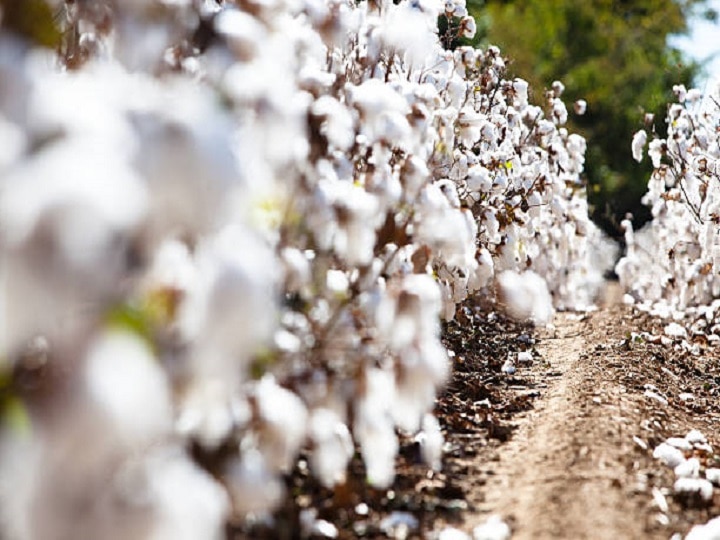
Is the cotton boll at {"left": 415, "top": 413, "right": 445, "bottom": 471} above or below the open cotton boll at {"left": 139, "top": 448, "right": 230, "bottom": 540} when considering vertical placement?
below

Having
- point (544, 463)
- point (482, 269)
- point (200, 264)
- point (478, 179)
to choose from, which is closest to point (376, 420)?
point (200, 264)

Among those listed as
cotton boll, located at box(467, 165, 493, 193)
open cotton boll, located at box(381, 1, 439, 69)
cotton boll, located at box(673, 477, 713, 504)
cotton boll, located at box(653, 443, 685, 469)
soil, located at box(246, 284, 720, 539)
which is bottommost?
soil, located at box(246, 284, 720, 539)

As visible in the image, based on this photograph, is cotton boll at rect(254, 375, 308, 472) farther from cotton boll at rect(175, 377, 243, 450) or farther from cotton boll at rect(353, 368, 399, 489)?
cotton boll at rect(353, 368, 399, 489)

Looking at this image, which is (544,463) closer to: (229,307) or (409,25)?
(409,25)

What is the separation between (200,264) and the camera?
49.9 inches

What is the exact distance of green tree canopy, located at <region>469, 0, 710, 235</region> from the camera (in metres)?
14.8

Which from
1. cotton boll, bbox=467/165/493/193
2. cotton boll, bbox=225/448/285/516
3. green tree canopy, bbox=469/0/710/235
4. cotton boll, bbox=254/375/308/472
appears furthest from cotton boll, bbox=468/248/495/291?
green tree canopy, bbox=469/0/710/235

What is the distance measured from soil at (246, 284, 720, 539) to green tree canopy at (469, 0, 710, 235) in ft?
30.4

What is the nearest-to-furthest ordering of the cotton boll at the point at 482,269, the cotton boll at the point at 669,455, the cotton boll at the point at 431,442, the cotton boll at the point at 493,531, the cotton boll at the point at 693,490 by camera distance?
the cotton boll at the point at 493,531 → the cotton boll at the point at 431,442 → the cotton boll at the point at 693,490 → the cotton boll at the point at 669,455 → the cotton boll at the point at 482,269

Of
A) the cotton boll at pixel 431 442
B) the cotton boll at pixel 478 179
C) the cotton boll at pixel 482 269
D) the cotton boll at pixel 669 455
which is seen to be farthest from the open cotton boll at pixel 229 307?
the cotton boll at pixel 478 179

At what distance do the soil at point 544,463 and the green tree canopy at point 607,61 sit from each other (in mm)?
9260

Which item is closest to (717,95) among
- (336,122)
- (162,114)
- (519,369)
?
(519,369)

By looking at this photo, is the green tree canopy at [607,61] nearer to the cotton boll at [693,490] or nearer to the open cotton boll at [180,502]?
the cotton boll at [693,490]

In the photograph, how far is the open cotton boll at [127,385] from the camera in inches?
40.3
